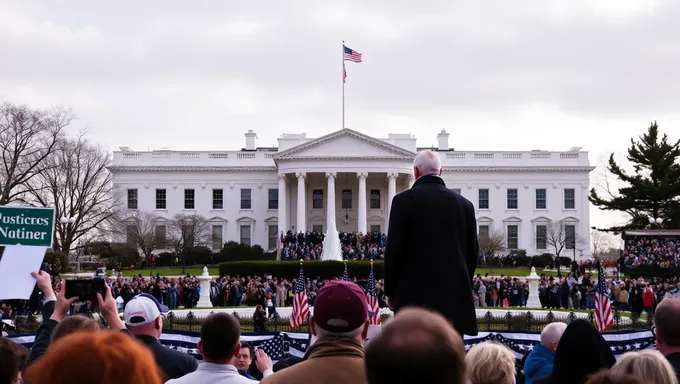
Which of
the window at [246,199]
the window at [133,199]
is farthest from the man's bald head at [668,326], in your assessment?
the window at [133,199]

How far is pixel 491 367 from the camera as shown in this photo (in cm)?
478

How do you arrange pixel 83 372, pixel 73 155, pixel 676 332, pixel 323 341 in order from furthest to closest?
pixel 73 155, pixel 676 332, pixel 323 341, pixel 83 372

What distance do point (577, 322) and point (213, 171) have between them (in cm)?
7087

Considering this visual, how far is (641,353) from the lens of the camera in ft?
13.3

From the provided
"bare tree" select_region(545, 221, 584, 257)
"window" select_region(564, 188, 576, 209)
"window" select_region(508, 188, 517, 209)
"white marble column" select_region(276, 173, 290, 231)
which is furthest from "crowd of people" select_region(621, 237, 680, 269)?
"white marble column" select_region(276, 173, 290, 231)

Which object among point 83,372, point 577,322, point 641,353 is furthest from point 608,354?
point 83,372

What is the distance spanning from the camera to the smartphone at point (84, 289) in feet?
17.5

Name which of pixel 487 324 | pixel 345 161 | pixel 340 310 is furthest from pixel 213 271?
pixel 340 310

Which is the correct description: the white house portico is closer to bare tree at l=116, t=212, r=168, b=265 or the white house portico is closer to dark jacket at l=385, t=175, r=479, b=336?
bare tree at l=116, t=212, r=168, b=265

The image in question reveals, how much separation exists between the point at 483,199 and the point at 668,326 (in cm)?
7103

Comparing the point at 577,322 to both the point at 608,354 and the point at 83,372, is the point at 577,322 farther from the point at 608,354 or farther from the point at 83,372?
the point at 83,372

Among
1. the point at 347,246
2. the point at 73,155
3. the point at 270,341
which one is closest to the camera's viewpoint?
the point at 270,341

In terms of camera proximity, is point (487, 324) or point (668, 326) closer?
point (668, 326)

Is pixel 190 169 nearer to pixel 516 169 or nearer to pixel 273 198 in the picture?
pixel 273 198
